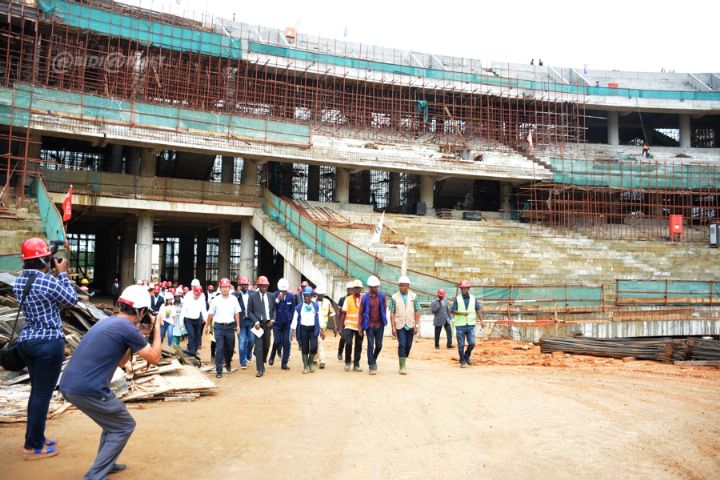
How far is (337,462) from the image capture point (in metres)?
5.29

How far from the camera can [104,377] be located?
4566 millimetres

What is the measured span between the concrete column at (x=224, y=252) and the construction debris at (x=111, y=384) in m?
22.2

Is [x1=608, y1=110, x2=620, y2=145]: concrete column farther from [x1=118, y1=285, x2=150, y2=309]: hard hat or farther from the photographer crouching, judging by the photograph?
the photographer crouching

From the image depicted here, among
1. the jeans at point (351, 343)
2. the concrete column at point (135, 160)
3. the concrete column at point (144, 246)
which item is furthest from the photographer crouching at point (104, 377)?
the concrete column at point (135, 160)

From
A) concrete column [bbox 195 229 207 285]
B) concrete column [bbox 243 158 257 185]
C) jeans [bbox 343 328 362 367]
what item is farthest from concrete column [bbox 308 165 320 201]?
jeans [bbox 343 328 362 367]

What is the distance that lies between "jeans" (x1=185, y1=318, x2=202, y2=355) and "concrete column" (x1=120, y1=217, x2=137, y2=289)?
19614mm

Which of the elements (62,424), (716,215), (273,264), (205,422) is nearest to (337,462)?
(205,422)

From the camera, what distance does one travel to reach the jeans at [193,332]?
37.7ft

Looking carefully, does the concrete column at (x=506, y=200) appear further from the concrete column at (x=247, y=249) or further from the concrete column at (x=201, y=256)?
the concrete column at (x=201, y=256)

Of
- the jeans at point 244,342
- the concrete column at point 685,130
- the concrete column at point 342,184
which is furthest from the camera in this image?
the concrete column at point 685,130

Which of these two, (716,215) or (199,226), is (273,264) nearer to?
(199,226)

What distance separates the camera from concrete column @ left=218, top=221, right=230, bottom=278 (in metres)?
31.8

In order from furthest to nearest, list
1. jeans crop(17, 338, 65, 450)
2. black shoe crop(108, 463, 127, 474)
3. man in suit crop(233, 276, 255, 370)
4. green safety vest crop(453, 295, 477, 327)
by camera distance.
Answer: green safety vest crop(453, 295, 477, 327) → man in suit crop(233, 276, 255, 370) → jeans crop(17, 338, 65, 450) → black shoe crop(108, 463, 127, 474)

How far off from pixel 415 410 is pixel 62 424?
13.2 feet
